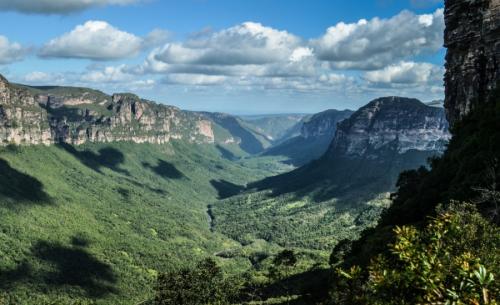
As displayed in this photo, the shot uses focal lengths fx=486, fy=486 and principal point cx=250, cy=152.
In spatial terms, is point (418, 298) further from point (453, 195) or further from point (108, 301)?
point (108, 301)

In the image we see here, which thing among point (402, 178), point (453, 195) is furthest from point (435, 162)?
point (453, 195)

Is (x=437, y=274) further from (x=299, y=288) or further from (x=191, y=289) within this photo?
(x=299, y=288)

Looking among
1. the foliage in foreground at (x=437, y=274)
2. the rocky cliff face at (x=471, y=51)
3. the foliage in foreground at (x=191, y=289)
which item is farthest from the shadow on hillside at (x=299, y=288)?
the foliage in foreground at (x=437, y=274)

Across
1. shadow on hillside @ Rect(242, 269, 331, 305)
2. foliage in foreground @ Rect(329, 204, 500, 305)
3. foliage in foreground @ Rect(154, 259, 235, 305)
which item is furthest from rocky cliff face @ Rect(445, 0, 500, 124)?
foliage in foreground @ Rect(329, 204, 500, 305)

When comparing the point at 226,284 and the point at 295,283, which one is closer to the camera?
the point at 226,284

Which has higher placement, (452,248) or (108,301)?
(452,248)

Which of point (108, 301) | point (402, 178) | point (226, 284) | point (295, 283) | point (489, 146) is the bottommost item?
point (108, 301)

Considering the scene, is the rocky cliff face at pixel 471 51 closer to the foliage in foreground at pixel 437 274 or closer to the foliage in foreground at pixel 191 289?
the foliage in foreground at pixel 191 289

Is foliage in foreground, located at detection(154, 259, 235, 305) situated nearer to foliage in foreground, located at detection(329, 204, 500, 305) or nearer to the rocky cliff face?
the rocky cliff face
